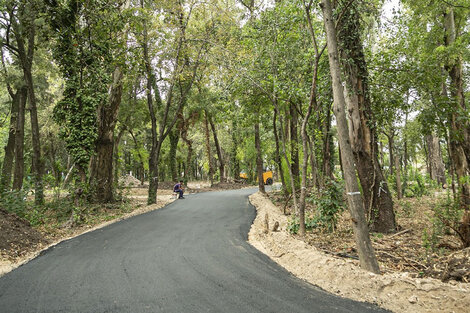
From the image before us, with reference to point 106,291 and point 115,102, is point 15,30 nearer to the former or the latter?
point 115,102

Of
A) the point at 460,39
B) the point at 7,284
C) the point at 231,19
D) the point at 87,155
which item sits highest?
the point at 231,19

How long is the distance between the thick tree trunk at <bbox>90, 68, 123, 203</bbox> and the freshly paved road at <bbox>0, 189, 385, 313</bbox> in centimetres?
636

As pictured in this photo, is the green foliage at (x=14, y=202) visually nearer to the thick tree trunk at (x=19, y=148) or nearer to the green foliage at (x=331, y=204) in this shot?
the thick tree trunk at (x=19, y=148)

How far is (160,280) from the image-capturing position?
4176 millimetres

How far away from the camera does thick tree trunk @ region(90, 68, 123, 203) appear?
1301cm

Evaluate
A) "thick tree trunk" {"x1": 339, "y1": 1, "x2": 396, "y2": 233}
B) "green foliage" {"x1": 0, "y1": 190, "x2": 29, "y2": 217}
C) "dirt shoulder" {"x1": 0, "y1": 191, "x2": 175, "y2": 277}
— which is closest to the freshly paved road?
"dirt shoulder" {"x1": 0, "y1": 191, "x2": 175, "y2": 277}

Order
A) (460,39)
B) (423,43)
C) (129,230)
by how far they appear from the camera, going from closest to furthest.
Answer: (460,39)
(129,230)
(423,43)

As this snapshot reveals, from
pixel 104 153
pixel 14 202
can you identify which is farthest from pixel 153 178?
pixel 14 202

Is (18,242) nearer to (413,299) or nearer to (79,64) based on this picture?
(79,64)

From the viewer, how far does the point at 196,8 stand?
44.0 ft

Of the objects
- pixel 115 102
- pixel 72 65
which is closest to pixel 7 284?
pixel 72 65

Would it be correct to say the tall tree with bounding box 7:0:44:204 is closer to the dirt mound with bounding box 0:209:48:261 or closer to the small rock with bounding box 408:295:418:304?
the dirt mound with bounding box 0:209:48:261

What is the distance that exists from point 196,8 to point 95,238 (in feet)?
37.7

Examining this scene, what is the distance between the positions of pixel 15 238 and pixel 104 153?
23.3 ft
